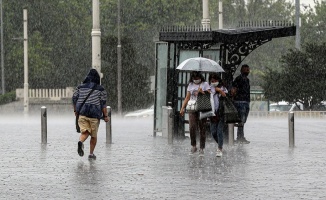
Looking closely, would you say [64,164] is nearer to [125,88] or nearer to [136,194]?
[136,194]

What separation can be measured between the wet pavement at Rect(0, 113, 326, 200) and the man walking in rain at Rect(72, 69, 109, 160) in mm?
549

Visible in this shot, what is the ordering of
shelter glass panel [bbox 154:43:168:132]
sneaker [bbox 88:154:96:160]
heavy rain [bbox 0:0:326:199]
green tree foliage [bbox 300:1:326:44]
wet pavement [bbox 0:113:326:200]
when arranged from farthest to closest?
1. green tree foliage [bbox 300:1:326:44]
2. shelter glass panel [bbox 154:43:168:132]
3. sneaker [bbox 88:154:96:160]
4. heavy rain [bbox 0:0:326:199]
5. wet pavement [bbox 0:113:326:200]

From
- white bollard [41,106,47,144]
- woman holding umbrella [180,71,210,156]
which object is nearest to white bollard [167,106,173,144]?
white bollard [41,106,47,144]

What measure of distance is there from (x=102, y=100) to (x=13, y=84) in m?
61.4

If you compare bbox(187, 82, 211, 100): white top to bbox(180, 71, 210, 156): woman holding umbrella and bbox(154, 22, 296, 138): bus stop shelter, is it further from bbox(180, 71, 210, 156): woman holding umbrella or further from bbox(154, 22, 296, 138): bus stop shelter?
bbox(154, 22, 296, 138): bus stop shelter

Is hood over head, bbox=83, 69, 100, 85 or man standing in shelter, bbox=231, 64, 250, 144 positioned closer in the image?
hood over head, bbox=83, 69, 100, 85

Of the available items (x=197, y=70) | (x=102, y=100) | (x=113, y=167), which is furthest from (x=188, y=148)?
(x=113, y=167)

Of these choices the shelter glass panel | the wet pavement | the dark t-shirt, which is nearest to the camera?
the wet pavement

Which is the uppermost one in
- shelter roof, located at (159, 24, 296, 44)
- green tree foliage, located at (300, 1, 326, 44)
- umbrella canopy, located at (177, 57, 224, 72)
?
green tree foliage, located at (300, 1, 326, 44)

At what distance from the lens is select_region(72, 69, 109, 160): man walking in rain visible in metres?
18.3

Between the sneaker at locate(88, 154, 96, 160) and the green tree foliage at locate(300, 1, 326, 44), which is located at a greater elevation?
the green tree foliage at locate(300, 1, 326, 44)

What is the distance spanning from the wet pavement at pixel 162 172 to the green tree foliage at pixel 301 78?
23.1 meters

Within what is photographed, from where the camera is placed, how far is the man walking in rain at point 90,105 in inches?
720

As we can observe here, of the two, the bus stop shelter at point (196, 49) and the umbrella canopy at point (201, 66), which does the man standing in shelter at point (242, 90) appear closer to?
the bus stop shelter at point (196, 49)
